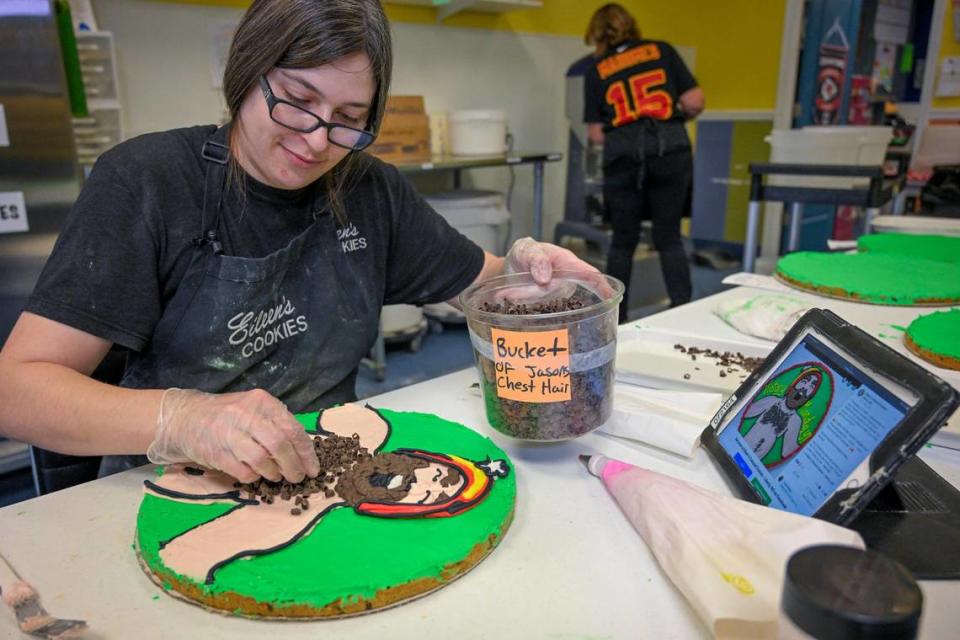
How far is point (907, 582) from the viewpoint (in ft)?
1.28

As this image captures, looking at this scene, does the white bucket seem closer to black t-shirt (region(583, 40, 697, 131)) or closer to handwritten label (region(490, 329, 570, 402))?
black t-shirt (region(583, 40, 697, 131))

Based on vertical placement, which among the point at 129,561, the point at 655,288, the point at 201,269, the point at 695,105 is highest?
the point at 695,105

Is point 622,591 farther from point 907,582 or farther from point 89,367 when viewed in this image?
point 89,367

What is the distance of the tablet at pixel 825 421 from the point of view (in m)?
0.62

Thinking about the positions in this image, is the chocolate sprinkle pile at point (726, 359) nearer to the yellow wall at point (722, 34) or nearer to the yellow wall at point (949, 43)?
the yellow wall at point (722, 34)

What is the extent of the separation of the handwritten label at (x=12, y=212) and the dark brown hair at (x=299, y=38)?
1.52 meters

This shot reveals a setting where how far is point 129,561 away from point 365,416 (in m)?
0.35

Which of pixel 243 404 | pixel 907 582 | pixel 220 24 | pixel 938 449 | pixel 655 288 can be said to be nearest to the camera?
pixel 907 582

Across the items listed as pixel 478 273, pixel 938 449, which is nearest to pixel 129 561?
pixel 478 273

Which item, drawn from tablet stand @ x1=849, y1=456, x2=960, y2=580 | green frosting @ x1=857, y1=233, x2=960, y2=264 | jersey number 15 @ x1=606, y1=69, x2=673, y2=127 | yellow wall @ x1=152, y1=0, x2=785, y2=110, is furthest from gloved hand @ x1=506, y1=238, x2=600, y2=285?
yellow wall @ x1=152, y1=0, x2=785, y2=110

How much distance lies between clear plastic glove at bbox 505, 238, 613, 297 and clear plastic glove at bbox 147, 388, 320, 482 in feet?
1.66

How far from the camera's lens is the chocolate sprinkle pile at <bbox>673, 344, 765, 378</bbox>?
45.5 inches

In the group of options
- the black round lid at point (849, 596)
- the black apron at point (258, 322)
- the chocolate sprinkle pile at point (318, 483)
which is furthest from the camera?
the black apron at point (258, 322)

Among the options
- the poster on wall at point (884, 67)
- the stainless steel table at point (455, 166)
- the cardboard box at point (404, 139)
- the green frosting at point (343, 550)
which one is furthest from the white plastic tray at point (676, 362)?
the poster on wall at point (884, 67)
